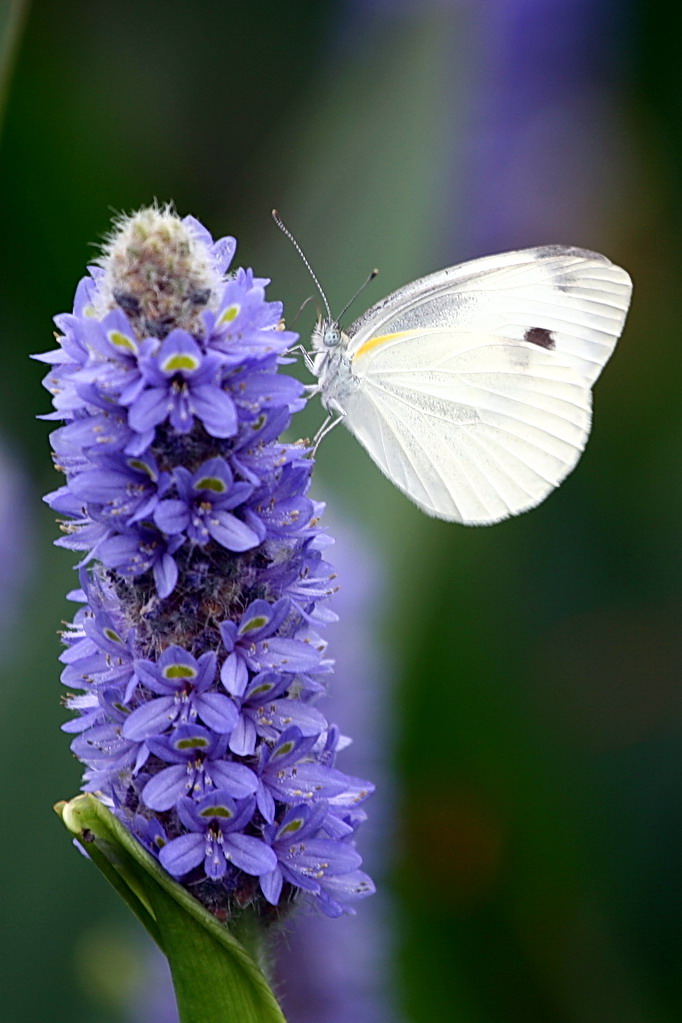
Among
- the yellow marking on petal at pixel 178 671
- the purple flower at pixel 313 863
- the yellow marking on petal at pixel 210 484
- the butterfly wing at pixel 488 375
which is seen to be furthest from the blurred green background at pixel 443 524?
the yellow marking on petal at pixel 210 484

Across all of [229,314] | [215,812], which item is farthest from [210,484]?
[215,812]

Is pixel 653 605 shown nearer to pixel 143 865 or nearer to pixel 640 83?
pixel 640 83

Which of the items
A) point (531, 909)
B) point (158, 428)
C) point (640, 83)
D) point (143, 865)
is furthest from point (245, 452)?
point (640, 83)

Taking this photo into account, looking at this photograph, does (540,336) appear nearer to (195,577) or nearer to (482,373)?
(482,373)

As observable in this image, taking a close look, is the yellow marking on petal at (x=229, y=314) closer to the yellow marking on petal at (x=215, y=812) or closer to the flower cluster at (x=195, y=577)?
the flower cluster at (x=195, y=577)

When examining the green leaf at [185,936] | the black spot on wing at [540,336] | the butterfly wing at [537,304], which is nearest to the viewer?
the green leaf at [185,936]

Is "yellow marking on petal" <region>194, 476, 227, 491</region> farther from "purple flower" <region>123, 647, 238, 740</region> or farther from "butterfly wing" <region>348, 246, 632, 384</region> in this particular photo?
"butterfly wing" <region>348, 246, 632, 384</region>

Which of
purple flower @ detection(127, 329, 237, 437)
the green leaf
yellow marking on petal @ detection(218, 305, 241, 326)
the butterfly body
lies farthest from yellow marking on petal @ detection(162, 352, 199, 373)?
the butterfly body

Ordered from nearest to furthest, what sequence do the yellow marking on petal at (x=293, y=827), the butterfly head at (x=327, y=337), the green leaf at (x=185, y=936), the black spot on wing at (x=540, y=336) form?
1. the green leaf at (x=185, y=936)
2. the yellow marking on petal at (x=293, y=827)
3. the butterfly head at (x=327, y=337)
4. the black spot on wing at (x=540, y=336)
